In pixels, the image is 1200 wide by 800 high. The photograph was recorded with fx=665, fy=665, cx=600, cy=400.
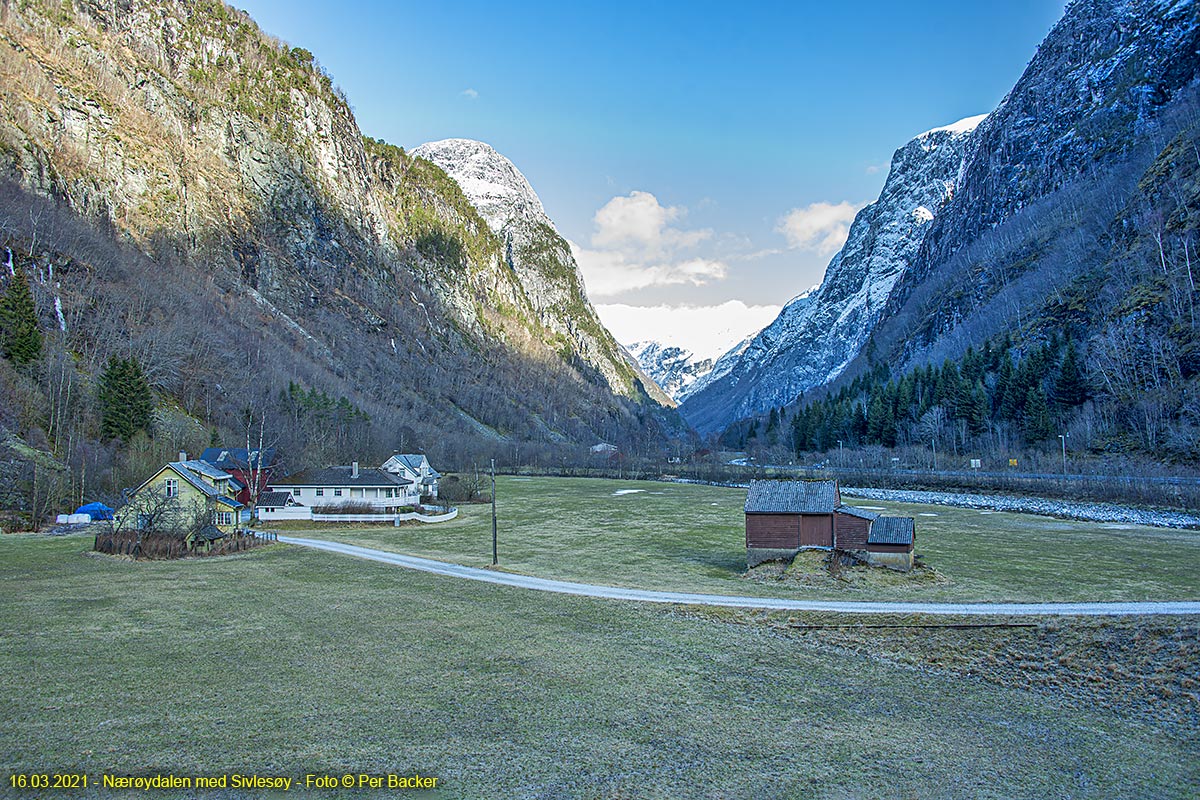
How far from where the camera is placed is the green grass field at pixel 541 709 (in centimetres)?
1377

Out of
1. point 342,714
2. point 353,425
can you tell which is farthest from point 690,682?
point 353,425

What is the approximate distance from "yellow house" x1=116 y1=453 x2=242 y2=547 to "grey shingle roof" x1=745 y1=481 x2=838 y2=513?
35.9 meters

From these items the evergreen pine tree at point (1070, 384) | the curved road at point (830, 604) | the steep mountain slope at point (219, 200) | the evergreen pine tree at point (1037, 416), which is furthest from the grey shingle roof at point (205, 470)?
the evergreen pine tree at point (1070, 384)

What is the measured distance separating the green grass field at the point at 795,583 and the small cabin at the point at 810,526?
253 cm

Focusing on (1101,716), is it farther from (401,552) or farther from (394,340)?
(394,340)

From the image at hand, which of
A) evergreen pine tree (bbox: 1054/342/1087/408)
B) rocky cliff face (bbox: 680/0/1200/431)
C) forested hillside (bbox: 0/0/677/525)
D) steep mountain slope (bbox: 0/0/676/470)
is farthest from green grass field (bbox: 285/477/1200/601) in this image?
rocky cliff face (bbox: 680/0/1200/431)

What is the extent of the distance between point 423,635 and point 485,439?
143367 millimetres

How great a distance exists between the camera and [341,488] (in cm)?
6494

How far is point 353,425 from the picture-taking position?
4545 inches

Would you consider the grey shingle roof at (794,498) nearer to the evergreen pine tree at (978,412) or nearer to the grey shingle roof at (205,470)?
the grey shingle roof at (205,470)

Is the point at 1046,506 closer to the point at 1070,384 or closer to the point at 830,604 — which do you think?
the point at 1070,384

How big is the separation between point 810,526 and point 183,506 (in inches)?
1728

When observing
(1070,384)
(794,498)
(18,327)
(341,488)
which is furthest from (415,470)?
(1070,384)

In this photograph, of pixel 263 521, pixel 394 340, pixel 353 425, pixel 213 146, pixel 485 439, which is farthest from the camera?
pixel 394 340
